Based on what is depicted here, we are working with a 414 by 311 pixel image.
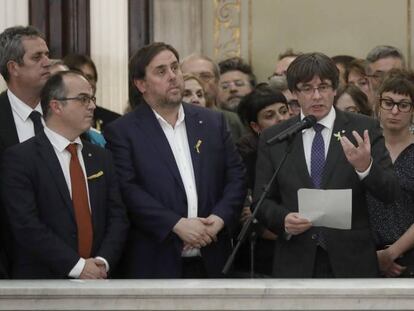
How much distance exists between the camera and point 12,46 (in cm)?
610

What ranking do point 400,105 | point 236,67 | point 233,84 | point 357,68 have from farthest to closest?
1. point 236,67
2. point 233,84
3. point 357,68
4. point 400,105

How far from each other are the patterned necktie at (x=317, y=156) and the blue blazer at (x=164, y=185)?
479 millimetres

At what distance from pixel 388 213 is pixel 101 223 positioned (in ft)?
4.84

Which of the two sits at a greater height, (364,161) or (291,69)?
(291,69)

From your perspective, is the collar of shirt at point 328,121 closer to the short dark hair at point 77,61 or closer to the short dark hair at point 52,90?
the short dark hair at point 52,90

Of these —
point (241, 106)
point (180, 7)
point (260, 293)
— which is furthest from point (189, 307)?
point (180, 7)

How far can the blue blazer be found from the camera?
5723 mm

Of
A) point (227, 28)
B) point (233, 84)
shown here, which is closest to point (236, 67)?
point (233, 84)

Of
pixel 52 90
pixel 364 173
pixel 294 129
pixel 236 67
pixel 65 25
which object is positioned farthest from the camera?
pixel 236 67

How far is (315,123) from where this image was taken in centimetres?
547

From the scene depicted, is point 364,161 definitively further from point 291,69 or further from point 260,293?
point 260,293

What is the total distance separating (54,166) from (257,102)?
1514mm

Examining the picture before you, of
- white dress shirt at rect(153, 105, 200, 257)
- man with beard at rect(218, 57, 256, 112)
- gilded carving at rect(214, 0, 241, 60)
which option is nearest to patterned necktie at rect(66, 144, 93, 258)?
white dress shirt at rect(153, 105, 200, 257)

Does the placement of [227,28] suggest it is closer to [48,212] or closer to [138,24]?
[138,24]
